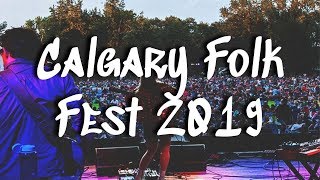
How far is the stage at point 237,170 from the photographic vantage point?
5684 millimetres

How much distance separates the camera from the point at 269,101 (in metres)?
6.22

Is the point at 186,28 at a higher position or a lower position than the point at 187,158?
higher

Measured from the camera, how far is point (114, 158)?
554 cm

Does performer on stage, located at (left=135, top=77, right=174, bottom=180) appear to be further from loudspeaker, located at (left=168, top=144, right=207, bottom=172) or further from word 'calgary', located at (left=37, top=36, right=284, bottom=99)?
loudspeaker, located at (left=168, top=144, right=207, bottom=172)

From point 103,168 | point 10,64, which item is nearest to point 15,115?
point 10,64

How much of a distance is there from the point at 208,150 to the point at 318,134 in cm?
121

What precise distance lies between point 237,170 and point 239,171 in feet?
0.26

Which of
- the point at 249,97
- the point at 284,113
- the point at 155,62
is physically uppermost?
the point at 155,62

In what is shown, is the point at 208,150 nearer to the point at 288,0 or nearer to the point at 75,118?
the point at 288,0

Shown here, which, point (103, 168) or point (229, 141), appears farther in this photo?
point (229, 141)

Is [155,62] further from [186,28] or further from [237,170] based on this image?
[237,170]

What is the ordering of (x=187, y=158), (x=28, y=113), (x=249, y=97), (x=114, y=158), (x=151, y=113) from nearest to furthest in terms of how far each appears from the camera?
(x=28, y=113), (x=151, y=113), (x=114, y=158), (x=187, y=158), (x=249, y=97)

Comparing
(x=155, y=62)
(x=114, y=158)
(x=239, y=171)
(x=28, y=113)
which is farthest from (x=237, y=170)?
(x=28, y=113)

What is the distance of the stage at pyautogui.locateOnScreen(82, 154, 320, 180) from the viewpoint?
18.6 feet
